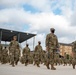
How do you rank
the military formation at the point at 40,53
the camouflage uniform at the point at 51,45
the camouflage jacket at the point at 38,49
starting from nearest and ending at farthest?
the camouflage uniform at the point at 51,45 < the military formation at the point at 40,53 < the camouflage jacket at the point at 38,49

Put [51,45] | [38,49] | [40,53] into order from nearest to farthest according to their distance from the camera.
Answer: [51,45] → [38,49] → [40,53]

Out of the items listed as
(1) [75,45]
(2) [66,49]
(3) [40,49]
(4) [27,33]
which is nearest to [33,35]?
(4) [27,33]

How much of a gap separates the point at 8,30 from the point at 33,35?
19.2 ft

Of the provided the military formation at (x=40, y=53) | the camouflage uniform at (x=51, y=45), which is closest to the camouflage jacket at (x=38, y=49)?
the military formation at (x=40, y=53)

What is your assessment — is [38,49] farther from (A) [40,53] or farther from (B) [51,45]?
(B) [51,45]

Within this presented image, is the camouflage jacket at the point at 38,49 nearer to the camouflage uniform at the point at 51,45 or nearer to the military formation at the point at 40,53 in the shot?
the military formation at the point at 40,53

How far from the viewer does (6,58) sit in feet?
78.6

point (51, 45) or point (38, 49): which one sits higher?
point (38, 49)

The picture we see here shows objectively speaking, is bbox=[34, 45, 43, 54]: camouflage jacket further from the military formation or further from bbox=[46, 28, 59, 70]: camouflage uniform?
bbox=[46, 28, 59, 70]: camouflage uniform

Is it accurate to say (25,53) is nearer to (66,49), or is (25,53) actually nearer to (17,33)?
(17,33)

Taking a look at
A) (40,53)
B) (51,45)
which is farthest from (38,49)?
(51,45)

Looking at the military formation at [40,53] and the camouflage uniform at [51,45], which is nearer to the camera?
the camouflage uniform at [51,45]

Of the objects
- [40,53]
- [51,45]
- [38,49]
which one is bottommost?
[40,53]

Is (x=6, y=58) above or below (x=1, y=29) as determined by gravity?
below
